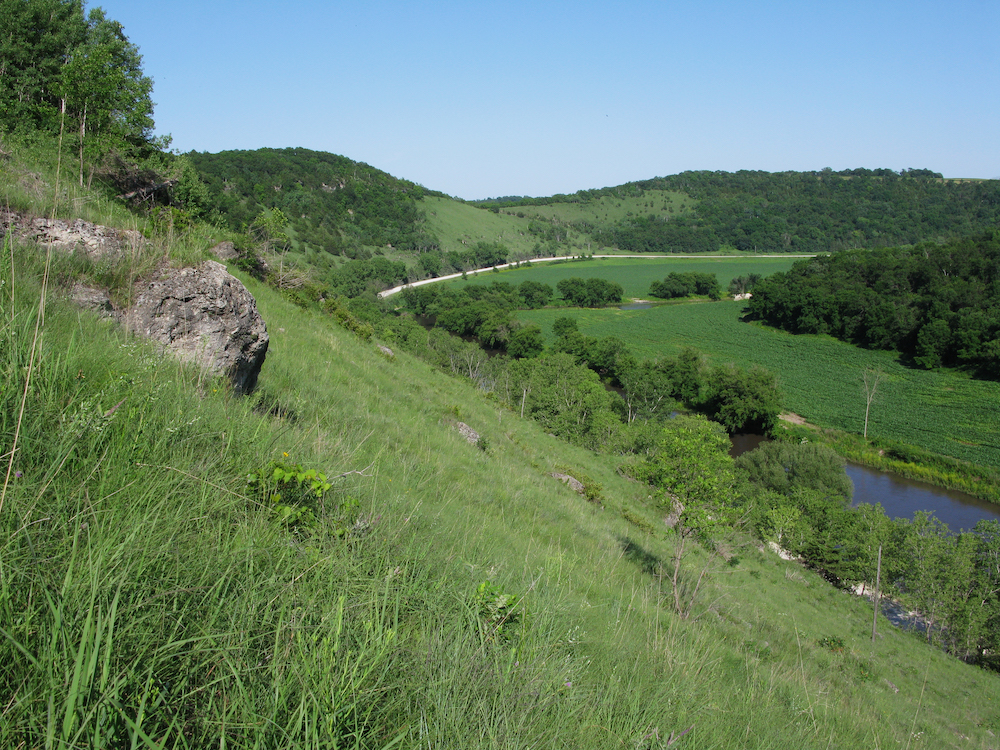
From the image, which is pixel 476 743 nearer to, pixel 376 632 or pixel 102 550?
pixel 376 632

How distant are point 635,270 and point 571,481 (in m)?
161

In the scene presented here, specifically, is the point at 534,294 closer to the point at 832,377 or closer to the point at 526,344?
the point at 526,344

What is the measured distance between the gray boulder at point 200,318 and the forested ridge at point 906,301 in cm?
8766

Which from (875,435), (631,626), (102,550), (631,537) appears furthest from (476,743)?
(875,435)

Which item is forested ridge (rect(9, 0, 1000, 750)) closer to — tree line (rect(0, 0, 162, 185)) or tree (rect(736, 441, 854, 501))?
tree line (rect(0, 0, 162, 185))

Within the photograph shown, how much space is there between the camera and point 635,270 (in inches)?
6609

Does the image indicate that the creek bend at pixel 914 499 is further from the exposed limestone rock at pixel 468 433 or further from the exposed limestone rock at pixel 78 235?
the exposed limestone rock at pixel 78 235

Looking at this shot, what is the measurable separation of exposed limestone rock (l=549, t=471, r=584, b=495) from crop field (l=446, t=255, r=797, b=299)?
119046 millimetres

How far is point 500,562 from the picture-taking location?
3.67 metres

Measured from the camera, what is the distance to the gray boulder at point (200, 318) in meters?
5.15

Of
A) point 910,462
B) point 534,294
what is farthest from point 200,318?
point 534,294

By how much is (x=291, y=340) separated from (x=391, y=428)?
176 inches

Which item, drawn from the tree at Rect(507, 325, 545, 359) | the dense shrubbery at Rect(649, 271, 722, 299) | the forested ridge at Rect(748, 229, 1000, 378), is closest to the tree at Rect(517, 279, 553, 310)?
the dense shrubbery at Rect(649, 271, 722, 299)

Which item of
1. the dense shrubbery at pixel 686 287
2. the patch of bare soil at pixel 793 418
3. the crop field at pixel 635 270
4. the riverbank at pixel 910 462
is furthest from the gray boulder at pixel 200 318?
the dense shrubbery at pixel 686 287
